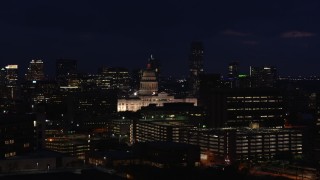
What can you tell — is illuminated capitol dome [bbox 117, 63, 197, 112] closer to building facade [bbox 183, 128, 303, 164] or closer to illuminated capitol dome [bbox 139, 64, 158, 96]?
illuminated capitol dome [bbox 139, 64, 158, 96]

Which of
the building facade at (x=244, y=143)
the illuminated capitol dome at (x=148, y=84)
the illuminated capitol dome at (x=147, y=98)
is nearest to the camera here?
the building facade at (x=244, y=143)

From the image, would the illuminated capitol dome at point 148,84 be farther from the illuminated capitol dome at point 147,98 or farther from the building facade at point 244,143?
the building facade at point 244,143

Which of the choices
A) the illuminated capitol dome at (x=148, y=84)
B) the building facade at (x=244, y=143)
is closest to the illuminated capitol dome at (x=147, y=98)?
the illuminated capitol dome at (x=148, y=84)

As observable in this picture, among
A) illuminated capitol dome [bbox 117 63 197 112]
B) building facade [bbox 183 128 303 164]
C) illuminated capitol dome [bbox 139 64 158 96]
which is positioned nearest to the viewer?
building facade [bbox 183 128 303 164]

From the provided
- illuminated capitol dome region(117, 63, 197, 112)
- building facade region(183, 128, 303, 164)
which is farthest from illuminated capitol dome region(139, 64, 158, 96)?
building facade region(183, 128, 303, 164)

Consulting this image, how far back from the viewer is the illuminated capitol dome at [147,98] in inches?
5974

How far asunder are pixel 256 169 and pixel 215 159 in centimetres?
909

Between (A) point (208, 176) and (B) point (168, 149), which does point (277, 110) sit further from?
(A) point (208, 176)

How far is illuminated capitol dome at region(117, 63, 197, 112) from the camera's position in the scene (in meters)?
152

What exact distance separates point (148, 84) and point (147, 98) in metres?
5.03

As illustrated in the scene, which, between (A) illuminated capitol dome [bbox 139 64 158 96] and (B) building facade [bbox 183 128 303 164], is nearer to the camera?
(B) building facade [bbox 183 128 303 164]

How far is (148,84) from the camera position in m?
159

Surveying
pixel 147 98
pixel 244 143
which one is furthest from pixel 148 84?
pixel 244 143

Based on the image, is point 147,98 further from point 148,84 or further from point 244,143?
point 244,143
